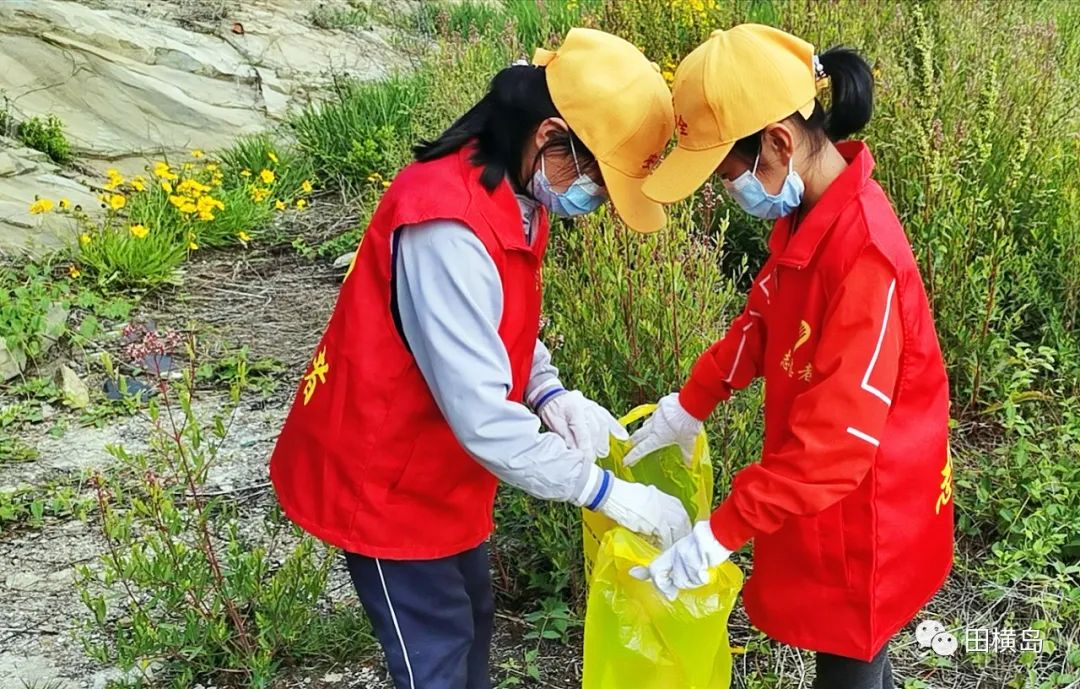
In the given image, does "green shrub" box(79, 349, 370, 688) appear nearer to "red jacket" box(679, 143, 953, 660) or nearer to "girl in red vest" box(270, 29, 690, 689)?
"girl in red vest" box(270, 29, 690, 689)

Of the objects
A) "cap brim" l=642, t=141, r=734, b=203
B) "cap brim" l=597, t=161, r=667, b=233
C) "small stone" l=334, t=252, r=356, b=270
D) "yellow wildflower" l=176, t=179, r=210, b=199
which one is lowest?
"small stone" l=334, t=252, r=356, b=270

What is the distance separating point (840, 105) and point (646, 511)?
0.82 m

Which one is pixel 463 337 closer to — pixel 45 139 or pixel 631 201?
pixel 631 201

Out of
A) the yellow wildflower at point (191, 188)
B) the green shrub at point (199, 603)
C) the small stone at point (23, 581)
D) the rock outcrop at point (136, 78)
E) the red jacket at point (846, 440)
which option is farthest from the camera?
the rock outcrop at point (136, 78)

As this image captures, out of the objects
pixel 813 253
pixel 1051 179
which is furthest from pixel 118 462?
pixel 1051 179

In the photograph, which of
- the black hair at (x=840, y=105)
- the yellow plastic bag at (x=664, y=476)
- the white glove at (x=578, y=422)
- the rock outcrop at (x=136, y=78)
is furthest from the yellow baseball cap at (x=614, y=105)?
the rock outcrop at (x=136, y=78)

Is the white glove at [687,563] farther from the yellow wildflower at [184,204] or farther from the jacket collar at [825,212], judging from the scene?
the yellow wildflower at [184,204]

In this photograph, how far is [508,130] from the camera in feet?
5.64

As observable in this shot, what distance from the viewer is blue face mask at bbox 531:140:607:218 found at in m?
1.76

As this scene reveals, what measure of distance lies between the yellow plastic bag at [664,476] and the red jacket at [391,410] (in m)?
0.33

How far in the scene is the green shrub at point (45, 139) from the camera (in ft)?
17.3

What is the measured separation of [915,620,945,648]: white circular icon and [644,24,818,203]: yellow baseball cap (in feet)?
4.98

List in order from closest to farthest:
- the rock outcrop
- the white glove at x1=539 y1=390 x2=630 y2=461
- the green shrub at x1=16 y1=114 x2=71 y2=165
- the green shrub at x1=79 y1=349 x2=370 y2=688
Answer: the white glove at x1=539 y1=390 x2=630 y2=461 < the green shrub at x1=79 y1=349 x2=370 y2=688 < the rock outcrop < the green shrub at x1=16 y1=114 x2=71 y2=165

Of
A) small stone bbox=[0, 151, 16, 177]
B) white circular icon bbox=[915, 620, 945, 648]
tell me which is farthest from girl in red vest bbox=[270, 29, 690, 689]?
small stone bbox=[0, 151, 16, 177]
